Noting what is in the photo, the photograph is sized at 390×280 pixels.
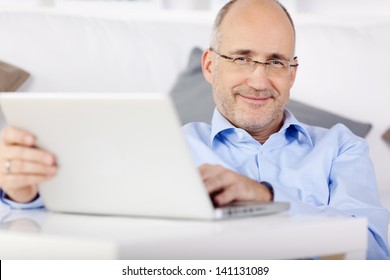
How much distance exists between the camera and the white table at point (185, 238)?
0.95m

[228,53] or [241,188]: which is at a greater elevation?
[228,53]

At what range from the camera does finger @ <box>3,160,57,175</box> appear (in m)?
1.17

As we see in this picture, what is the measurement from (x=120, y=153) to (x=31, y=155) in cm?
15

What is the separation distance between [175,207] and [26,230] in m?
0.21

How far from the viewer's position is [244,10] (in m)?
1.85

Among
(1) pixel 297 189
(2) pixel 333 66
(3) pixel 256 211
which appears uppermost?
(2) pixel 333 66

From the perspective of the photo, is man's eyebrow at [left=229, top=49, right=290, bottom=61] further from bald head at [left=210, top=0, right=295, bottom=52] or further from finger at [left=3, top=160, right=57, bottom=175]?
finger at [left=3, top=160, right=57, bottom=175]

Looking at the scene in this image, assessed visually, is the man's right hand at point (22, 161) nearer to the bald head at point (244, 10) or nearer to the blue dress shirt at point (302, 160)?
the blue dress shirt at point (302, 160)

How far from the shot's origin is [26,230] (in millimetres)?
1097

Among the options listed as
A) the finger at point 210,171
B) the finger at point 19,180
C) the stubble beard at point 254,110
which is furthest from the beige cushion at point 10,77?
the finger at point 210,171

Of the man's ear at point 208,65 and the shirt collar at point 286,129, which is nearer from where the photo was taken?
the shirt collar at point 286,129

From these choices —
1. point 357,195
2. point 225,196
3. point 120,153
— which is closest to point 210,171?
point 225,196

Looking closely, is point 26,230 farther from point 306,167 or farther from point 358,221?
point 306,167
